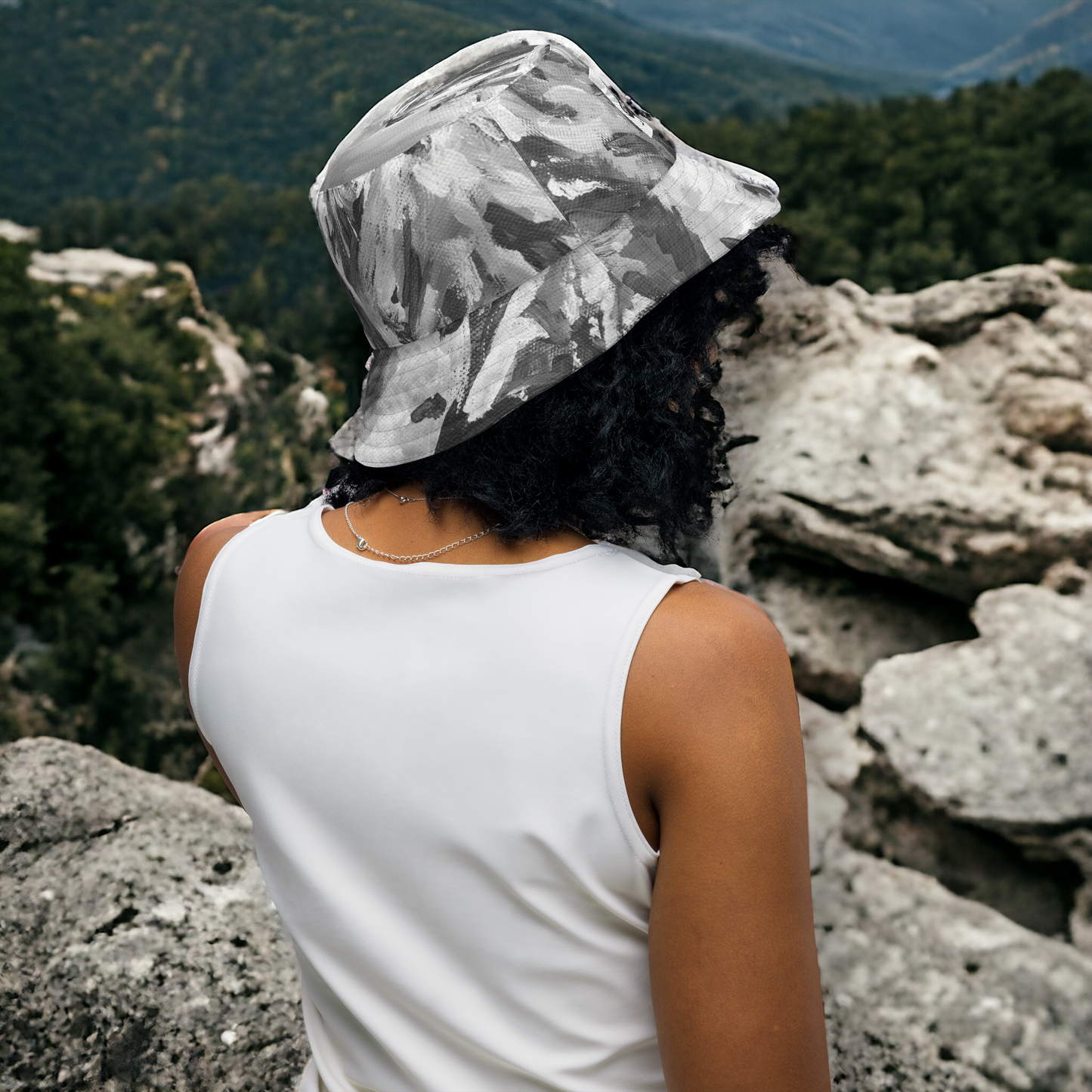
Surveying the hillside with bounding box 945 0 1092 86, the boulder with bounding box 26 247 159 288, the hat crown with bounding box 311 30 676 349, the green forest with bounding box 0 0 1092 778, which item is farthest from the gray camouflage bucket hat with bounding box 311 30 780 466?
the hillside with bounding box 945 0 1092 86

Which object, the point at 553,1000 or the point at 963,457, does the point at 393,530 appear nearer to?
the point at 553,1000

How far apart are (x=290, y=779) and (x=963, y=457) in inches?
89.5

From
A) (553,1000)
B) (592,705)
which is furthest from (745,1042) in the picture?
(592,705)

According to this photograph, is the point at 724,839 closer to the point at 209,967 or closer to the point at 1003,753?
the point at 209,967

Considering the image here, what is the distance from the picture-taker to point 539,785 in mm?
742

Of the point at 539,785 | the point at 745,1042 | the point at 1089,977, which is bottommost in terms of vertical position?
the point at 1089,977

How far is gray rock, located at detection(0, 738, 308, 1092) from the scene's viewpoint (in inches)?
59.9

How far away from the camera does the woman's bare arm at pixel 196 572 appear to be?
3.24ft

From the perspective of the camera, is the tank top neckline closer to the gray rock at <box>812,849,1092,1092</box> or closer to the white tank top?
the white tank top

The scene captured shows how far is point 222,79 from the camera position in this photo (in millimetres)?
40000

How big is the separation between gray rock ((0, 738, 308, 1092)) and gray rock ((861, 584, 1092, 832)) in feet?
5.20

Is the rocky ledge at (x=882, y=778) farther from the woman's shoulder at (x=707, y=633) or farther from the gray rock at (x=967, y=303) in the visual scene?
the woman's shoulder at (x=707, y=633)

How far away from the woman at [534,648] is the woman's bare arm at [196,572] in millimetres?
85

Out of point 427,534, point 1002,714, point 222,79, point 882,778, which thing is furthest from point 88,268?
point 222,79
